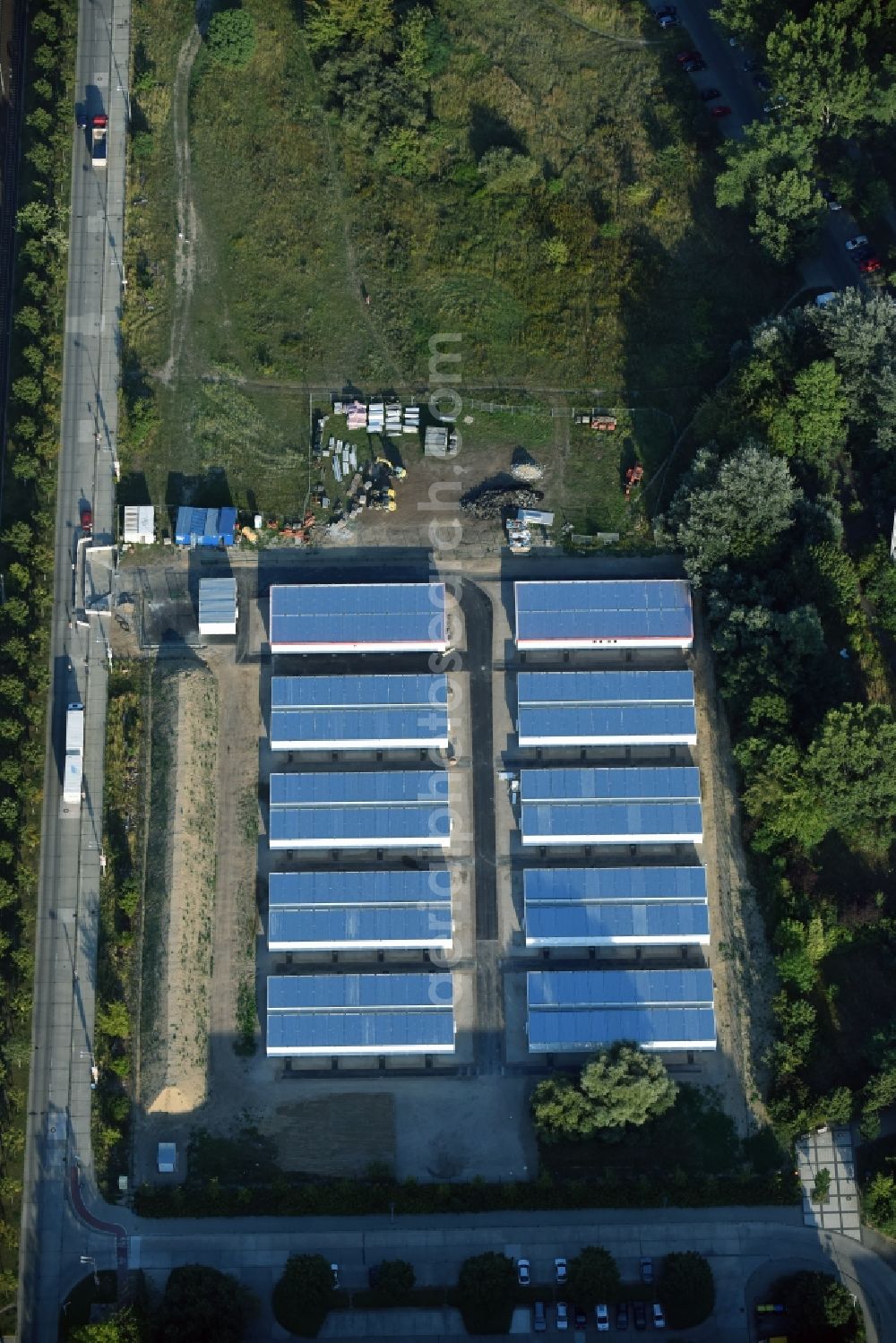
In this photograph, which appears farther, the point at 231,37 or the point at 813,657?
the point at 231,37

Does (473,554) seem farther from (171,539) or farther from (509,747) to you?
(171,539)

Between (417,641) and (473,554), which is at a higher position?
(473,554)

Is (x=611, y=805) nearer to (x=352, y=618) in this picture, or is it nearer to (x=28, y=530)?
(x=352, y=618)

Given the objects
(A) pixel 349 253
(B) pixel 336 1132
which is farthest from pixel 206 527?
(B) pixel 336 1132

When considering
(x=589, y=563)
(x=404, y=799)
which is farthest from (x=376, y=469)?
(x=404, y=799)

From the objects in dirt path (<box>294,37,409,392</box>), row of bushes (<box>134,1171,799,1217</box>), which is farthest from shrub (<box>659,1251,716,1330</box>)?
dirt path (<box>294,37,409,392</box>)
